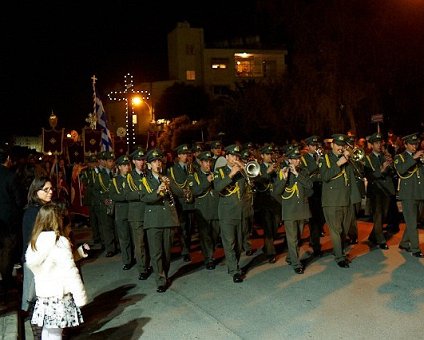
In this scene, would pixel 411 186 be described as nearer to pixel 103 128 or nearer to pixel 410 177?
pixel 410 177

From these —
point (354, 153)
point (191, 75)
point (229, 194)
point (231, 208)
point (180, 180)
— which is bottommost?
point (231, 208)

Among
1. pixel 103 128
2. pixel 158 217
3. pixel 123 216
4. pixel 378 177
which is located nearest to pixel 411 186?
pixel 378 177

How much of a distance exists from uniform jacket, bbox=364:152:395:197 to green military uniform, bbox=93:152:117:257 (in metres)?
4.99

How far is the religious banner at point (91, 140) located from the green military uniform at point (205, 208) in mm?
7535

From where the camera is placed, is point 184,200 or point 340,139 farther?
point 184,200

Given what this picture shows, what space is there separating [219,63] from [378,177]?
42005 millimetres

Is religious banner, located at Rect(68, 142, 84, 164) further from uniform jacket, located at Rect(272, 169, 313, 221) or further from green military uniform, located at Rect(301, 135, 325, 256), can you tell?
uniform jacket, located at Rect(272, 169, 313, 221)

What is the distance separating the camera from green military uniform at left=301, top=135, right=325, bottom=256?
9.59 m

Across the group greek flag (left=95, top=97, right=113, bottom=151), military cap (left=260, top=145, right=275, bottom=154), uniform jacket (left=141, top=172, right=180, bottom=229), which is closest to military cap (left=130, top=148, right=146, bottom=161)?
uniform jacket (left=141, top=172, right=180, bottom=229)

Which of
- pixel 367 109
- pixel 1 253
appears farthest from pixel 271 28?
pixel 1 253

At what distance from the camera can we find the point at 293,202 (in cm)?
857

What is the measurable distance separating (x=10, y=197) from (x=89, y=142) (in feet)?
28.6

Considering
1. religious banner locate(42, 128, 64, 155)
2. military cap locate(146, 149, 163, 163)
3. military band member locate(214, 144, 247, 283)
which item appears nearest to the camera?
military cap locate(146, 149, 163, 163)

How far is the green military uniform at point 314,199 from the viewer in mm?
9594
